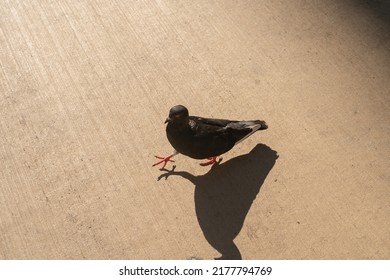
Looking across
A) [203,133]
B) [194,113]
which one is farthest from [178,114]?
[194,113]

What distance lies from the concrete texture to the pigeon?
0.24 m

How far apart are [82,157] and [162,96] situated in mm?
967

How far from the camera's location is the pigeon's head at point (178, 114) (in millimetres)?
3691

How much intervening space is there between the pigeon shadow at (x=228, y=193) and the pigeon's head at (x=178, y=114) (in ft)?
1.92

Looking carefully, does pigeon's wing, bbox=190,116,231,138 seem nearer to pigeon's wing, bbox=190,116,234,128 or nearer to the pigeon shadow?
pigeon's wing, bbox=190,116,234,128

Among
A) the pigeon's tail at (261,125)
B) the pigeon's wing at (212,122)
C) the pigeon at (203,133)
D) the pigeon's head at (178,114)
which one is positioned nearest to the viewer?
the pigeon's head at (178,114)

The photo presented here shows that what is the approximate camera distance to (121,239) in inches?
150

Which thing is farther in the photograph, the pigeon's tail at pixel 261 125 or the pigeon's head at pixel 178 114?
the pigeon's tail at pixel 261 125

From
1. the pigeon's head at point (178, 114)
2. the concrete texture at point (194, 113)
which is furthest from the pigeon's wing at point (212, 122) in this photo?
the concrete texture at point (194, 113)

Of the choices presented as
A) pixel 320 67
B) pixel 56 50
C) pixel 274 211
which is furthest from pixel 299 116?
pixel 56 50

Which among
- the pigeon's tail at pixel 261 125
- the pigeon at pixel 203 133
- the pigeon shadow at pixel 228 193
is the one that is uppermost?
the pigeon's tail at pixel 261 125

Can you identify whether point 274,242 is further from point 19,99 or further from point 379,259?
point 19,99

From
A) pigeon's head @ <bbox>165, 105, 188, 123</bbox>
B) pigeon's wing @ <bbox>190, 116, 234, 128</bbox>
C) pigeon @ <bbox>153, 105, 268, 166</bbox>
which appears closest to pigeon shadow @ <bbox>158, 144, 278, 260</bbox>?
pigeon @ <bbox>153, 105, 268, 166</bbox>

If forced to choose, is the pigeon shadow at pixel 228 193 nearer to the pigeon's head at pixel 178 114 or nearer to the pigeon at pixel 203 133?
the pigeon at pixel 203 133
